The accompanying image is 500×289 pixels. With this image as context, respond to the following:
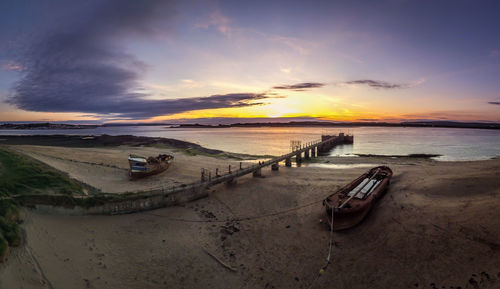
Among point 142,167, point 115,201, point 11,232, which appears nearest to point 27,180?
point 115,201

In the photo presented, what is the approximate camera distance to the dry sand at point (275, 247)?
782 cm

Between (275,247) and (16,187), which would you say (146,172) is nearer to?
(16,187)

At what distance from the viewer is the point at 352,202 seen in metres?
13.3

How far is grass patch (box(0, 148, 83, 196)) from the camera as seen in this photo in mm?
11508

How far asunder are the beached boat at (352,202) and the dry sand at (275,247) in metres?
0.48

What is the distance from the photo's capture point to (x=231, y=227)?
13172 millimetres

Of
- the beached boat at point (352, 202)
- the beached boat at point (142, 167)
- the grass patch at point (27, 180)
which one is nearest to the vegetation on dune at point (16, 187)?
the grass patch at point (27, 180)

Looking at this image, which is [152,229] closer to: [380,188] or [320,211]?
[320,211]

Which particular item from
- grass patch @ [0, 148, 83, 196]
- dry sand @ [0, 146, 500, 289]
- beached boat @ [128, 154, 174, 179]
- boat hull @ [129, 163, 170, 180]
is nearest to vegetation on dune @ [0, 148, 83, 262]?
grass patch @ [0, 148, 83, 196]

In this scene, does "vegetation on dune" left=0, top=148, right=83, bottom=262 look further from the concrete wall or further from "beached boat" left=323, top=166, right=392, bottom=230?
"beached boat" left=323, top=166, right=392, bottom=230

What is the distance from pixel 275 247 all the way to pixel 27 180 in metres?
14.7

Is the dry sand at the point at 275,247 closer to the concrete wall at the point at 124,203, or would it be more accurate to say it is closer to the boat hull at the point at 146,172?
the concrete wall at the point at 124,203

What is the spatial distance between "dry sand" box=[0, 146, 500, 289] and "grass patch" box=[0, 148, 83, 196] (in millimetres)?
2133

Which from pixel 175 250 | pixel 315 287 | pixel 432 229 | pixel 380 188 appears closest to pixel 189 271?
pixel 175 250
